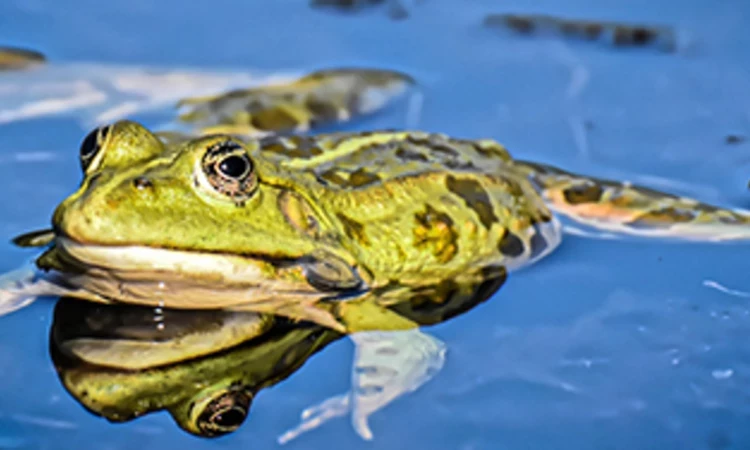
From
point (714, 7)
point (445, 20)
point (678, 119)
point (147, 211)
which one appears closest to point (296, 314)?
point (147, 211)

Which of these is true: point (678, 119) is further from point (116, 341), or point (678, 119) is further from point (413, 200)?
point (116, 341)

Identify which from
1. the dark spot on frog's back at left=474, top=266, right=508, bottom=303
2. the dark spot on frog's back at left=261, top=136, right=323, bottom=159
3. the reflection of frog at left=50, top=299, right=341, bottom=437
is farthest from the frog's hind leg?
the reflection of frog at left=50, top=299, right=341, bottom=437

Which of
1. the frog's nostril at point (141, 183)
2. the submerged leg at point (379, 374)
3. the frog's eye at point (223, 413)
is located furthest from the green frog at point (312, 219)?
the frog's eye at point (223, 413)

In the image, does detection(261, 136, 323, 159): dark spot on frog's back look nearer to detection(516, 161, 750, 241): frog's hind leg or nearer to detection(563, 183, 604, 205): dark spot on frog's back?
detection(516, 161, 750, 241): frog's hind leg

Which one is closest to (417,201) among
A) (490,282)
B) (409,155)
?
(409,155)

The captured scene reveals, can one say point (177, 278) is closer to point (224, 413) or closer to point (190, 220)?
point (190, 220)

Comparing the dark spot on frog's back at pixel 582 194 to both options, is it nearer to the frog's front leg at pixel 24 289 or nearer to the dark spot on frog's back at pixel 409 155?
the dark spot on frog's back at pixel 409 155
